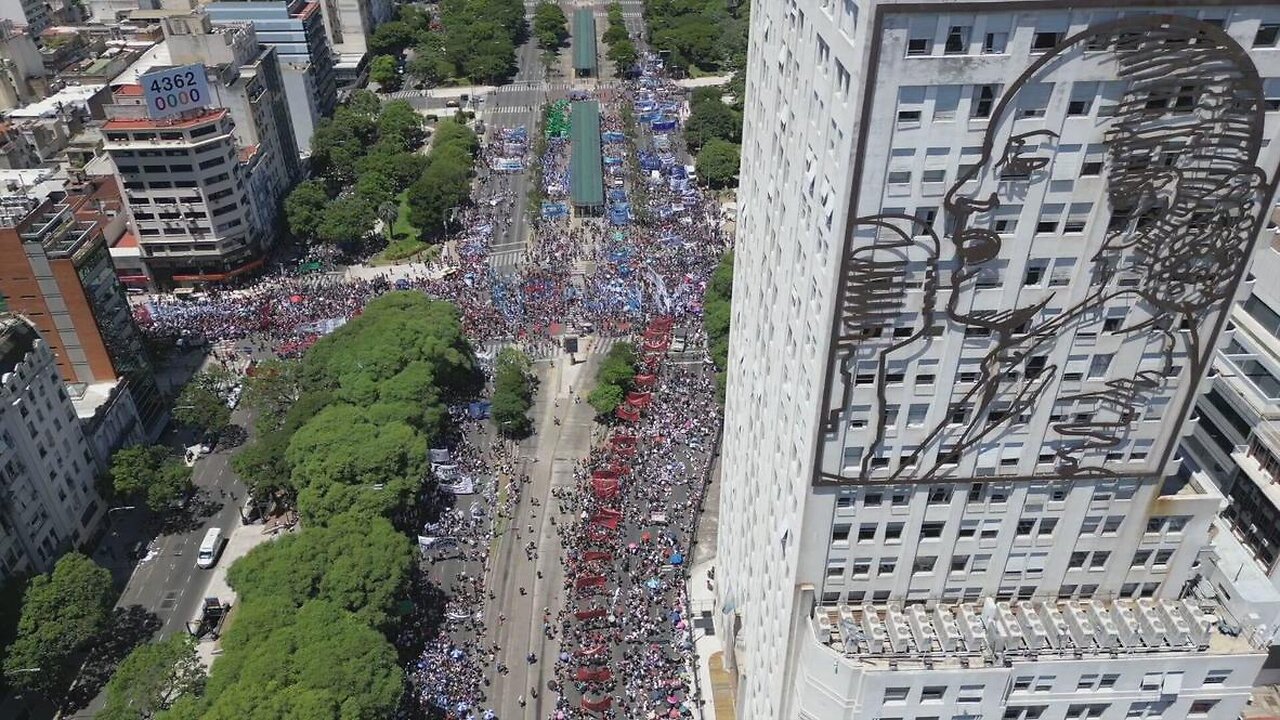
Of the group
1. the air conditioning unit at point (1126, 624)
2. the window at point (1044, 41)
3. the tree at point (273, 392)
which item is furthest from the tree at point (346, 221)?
the window at point (1044, 41)

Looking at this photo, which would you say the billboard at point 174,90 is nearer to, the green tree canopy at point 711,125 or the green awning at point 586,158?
the green awning at point 586,158

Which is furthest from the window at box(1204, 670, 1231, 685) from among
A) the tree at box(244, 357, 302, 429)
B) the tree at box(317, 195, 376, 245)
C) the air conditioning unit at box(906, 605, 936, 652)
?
the tree at box(317, 195, 376, 245)

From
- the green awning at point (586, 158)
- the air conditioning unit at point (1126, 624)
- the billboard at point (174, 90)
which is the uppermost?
the billboard at point (174, 90)

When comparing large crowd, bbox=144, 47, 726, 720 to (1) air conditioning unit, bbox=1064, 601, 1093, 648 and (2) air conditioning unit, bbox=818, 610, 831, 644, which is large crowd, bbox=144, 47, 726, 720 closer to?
(2) air conditioning unit, bbox=818, 610, 831, 644

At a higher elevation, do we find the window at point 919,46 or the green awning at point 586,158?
the window at point 919,46

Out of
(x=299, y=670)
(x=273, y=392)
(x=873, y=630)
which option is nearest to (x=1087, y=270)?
(x=873, y=630)

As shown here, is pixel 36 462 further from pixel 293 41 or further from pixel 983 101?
pixel 293 41

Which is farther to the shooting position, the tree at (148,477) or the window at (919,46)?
the tree at (148,477)
